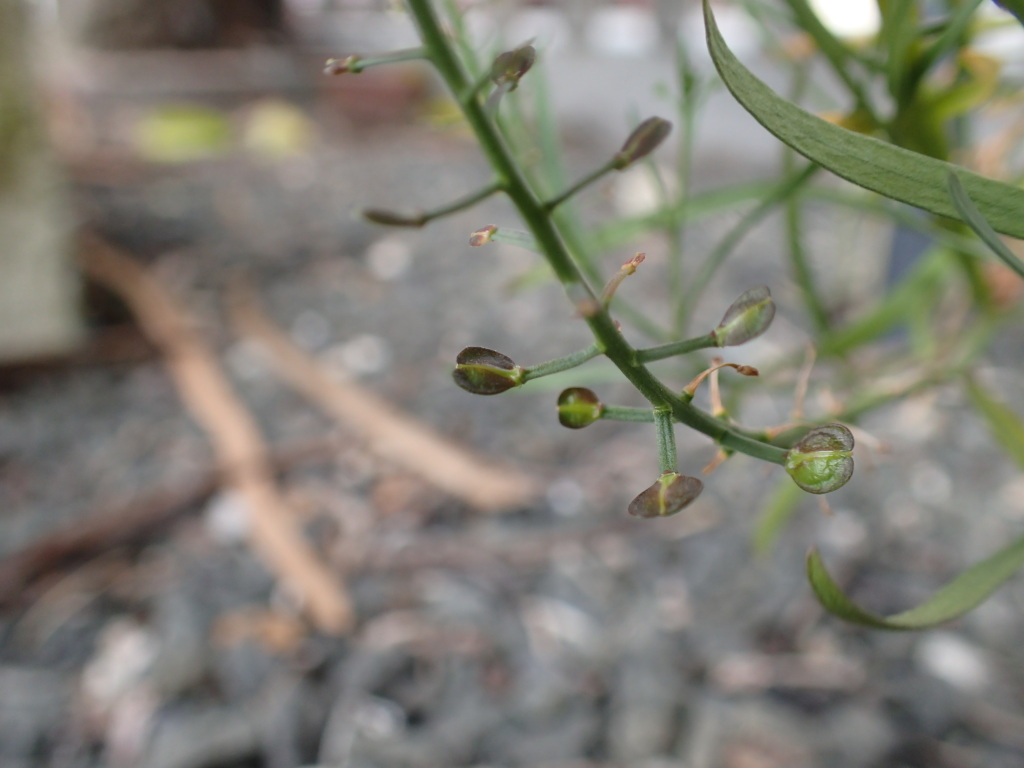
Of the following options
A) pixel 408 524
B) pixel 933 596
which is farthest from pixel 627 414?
pixel 408 524

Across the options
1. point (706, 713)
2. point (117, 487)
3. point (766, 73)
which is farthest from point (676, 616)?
point (766, 73)

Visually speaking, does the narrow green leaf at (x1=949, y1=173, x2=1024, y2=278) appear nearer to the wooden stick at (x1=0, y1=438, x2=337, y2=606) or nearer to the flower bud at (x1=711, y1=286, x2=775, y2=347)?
the flower bud at (x1=711, y1=286, x2=775, y2=347)

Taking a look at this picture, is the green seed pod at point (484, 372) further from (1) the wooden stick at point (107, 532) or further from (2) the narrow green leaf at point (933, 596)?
(1) the wooden stick at point (107, 532)

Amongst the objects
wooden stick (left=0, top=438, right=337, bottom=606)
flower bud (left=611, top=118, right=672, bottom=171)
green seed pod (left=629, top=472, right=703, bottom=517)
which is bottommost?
wooden stick (left=0, top=438, right=337, bottom=606)

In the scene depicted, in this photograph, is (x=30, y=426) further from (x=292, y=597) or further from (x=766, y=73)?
(x=766, y=73)

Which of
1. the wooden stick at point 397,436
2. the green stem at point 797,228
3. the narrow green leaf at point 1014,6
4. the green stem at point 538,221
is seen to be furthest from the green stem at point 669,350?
the wooden stick at point 397,436

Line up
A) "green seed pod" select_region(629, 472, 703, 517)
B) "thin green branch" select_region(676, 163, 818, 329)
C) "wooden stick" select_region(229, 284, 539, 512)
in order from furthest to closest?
"wooden stick" select_region(229, 284, 539, 512)
"thin green branch" select_region(676, 163, 818, 329)
"green seed pod" select_region(629, 472, 703, 517)

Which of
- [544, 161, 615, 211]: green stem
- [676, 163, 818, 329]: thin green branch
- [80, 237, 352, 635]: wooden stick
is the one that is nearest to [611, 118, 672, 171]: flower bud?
[544, 161, 615, 211]: green stem

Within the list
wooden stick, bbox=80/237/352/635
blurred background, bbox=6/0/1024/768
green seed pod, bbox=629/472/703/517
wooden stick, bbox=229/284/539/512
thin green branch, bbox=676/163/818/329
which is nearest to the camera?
green seed pod, bbox=629/472/703/517
